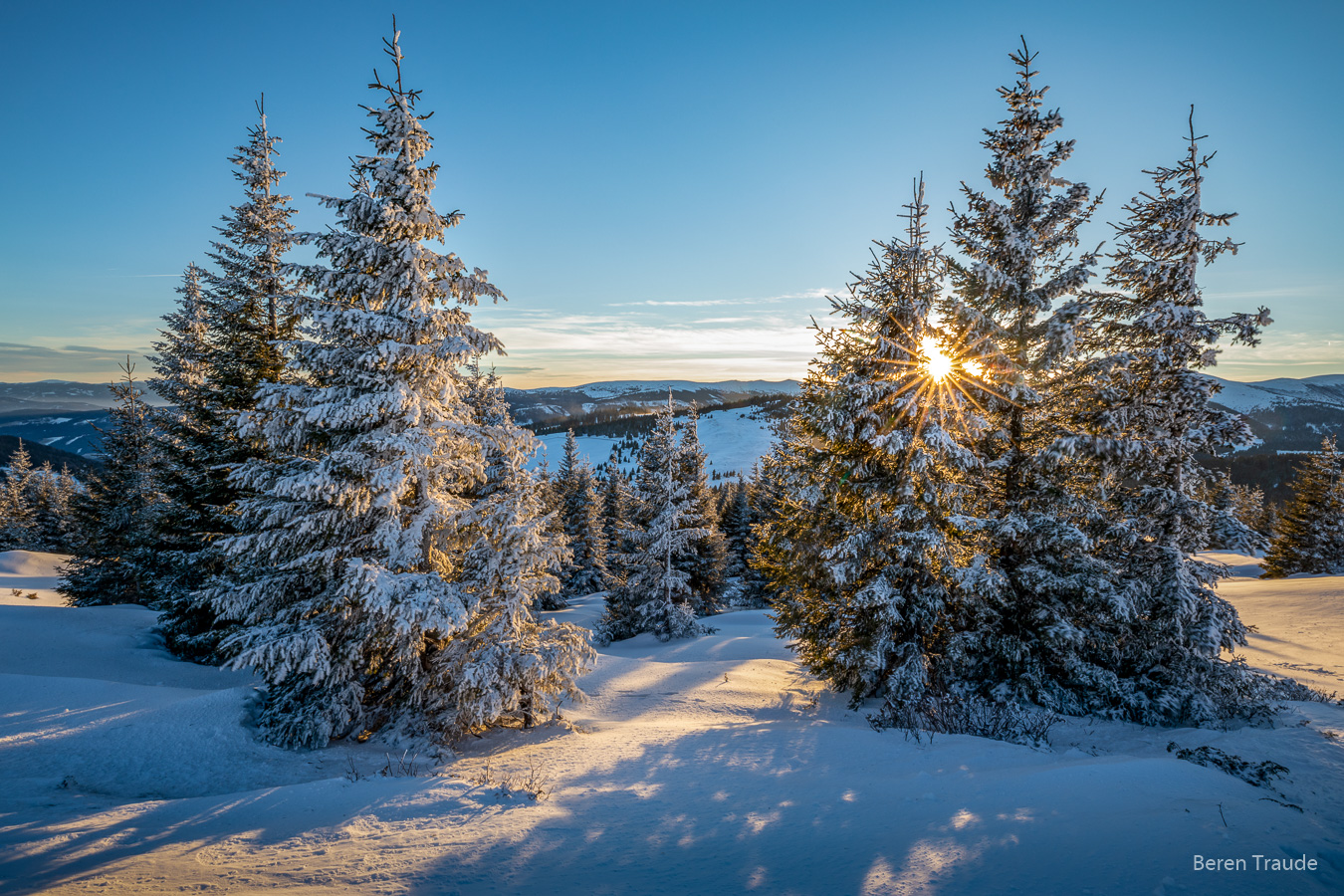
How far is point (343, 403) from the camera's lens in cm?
891

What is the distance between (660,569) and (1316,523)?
1568 inches

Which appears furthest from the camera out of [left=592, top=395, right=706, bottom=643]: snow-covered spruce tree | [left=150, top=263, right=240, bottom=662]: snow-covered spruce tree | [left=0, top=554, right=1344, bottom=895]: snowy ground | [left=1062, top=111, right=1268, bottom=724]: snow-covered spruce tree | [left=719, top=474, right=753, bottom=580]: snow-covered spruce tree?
[left=719, top=474, right=753, bottom=580]: snow-covered spruce tree

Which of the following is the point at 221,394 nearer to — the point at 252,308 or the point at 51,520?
the point at 252,308

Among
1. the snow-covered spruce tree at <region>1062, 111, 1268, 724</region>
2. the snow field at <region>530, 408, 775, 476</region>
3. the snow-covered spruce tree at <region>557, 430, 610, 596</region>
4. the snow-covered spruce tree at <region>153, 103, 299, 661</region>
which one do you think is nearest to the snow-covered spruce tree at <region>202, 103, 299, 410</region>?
the snow-covered spruce tree at <region>153, 103, 299, 661</region>

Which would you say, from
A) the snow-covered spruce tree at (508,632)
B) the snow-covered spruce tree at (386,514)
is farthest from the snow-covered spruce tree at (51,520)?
the snow-covered spruce tree at (508,632)

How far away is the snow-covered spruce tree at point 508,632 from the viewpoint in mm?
8680

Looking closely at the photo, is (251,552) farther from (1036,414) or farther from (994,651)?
(1036,414)

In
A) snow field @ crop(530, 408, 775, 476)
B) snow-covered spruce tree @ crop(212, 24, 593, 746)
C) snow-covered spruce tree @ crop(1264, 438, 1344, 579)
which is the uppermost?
snow-covered spruce tree @ crop(212, 24, 593, 746)

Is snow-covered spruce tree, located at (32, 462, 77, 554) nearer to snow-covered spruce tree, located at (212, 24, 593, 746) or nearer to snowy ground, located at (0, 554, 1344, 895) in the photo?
snowy ground, located at (0, 554, 1344, 895)

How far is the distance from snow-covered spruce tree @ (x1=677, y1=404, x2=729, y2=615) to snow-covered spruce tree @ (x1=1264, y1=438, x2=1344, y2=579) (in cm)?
3152

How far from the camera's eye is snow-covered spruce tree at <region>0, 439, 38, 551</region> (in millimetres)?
42719

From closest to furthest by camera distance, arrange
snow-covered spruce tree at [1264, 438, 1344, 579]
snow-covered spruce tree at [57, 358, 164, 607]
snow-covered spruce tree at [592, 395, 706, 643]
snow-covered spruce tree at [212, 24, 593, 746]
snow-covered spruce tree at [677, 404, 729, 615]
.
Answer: snow-covered spruce tree at [212, 24, 593, 746], snow-covered spruce tree at [57, 358, 164, 607], snow-covered spruce tree at [592, 395, 706, 643], snow-covered spruce tree at [677, 404, 729, 615], snow-covered spruce tree at [1264, 438, 1344, 579]

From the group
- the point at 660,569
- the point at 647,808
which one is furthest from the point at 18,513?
the point at 647,808

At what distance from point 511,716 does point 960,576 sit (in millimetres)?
8878
